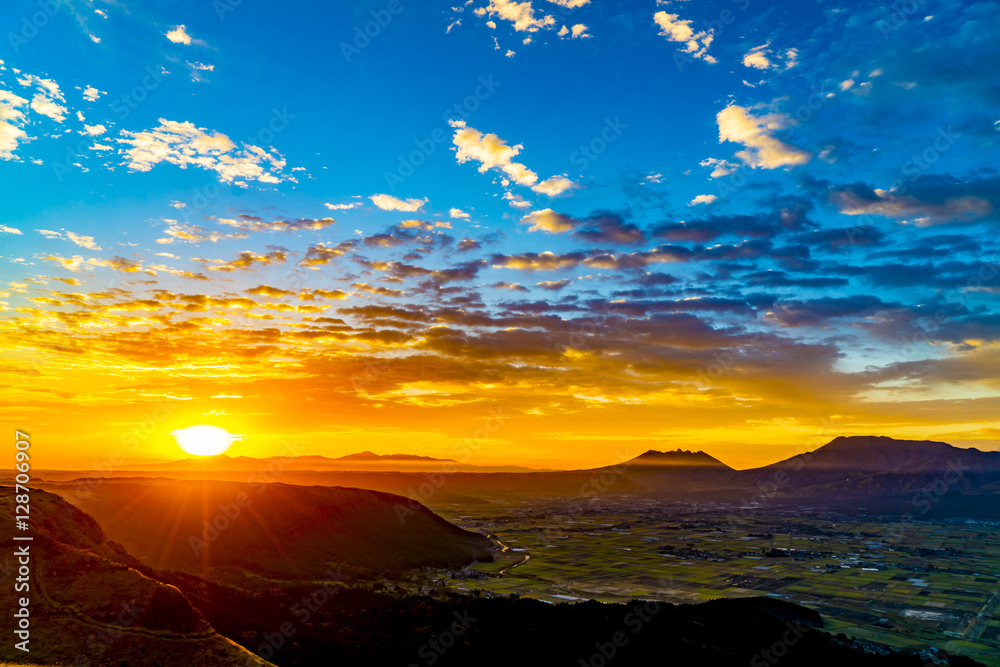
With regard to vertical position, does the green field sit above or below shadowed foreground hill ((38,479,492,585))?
below

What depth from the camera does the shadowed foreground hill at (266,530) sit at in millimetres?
92925

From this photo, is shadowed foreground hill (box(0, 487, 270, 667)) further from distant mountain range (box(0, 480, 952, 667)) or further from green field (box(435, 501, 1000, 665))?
green field (box(435, 501, 1000, 665))

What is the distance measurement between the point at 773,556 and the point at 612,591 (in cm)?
8845

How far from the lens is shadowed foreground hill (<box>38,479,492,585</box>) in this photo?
92925 mm

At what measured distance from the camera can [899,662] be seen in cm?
5778

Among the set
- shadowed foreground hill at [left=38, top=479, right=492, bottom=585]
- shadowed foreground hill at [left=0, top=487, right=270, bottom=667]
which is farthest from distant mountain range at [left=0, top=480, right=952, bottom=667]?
shadowed foreground hill at [left=38, top=479, right=492, bottom=585]

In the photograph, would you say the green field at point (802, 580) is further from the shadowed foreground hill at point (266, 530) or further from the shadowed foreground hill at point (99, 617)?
the shadowed foreground hill at point (99, 617)

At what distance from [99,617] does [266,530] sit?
260 feet

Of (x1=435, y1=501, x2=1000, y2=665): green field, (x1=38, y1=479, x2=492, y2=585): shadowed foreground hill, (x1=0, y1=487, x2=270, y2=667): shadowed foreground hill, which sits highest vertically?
(x1=0, y1=487, x2=270, y2=667): shadowed foreground hill

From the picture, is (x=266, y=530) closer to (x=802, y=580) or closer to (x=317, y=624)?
(x=317, y=624)

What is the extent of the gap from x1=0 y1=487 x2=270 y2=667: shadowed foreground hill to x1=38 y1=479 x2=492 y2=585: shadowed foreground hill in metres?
45.6

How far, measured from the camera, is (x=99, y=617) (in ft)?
125

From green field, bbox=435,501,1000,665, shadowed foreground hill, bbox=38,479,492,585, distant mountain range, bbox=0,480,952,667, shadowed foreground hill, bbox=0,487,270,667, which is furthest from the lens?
shadowed foreground hill, bbox=38,479,492,585

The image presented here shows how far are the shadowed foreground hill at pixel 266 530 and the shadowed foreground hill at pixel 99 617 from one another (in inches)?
1794
